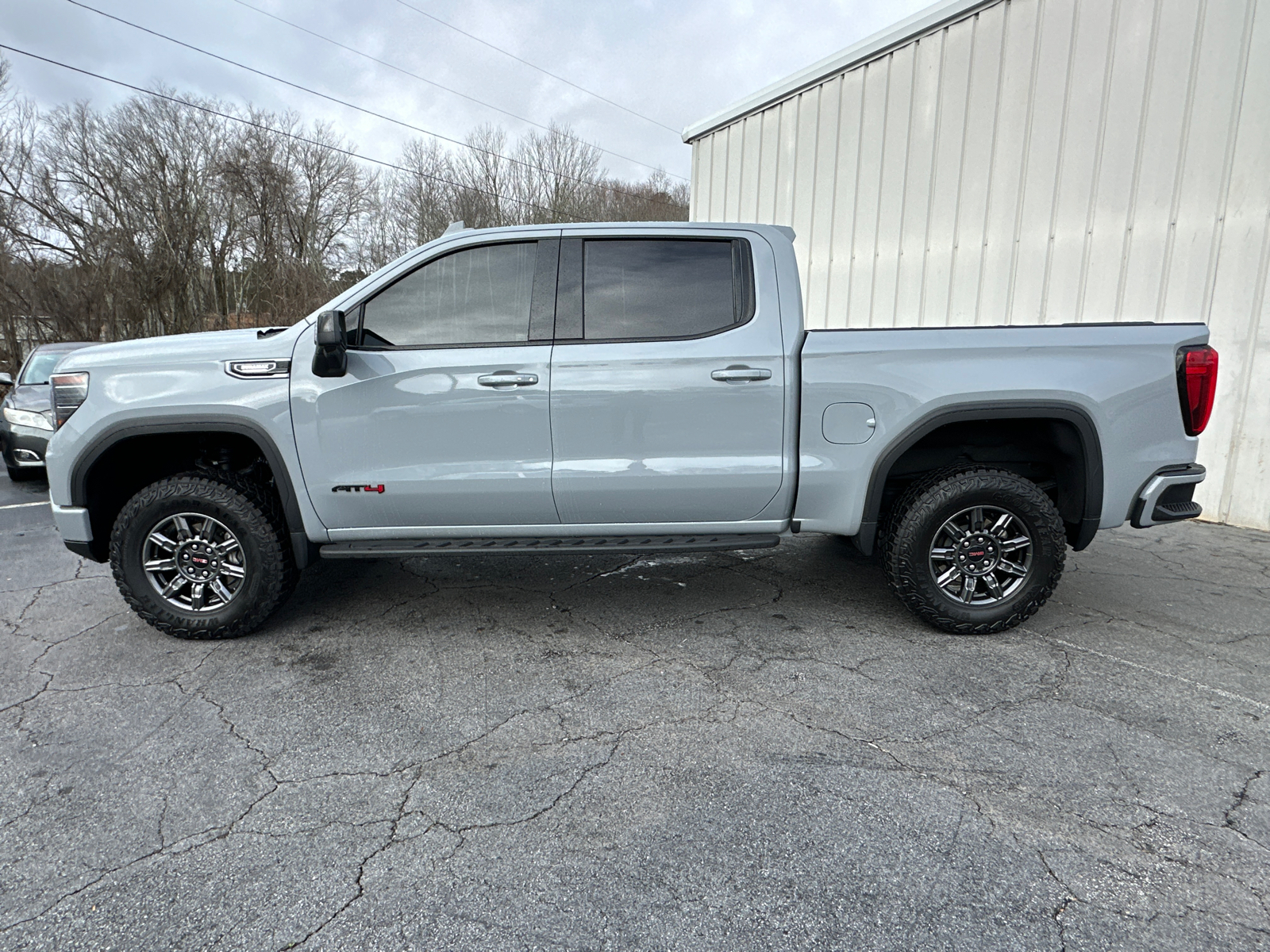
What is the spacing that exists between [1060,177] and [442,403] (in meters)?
6.06

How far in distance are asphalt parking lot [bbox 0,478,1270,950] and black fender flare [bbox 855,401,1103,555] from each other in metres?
0.63

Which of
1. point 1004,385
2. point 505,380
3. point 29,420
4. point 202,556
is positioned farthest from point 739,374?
point 29,420

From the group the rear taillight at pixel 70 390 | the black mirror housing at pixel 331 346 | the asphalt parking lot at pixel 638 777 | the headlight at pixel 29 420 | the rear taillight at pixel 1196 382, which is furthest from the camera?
the headlight at pixel 29 420

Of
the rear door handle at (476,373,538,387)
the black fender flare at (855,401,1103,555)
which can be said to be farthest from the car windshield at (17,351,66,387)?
the black fender flare at (855,401,1103,555)

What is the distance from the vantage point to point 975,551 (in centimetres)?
371

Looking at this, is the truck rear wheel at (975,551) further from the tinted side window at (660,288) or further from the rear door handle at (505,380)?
the rear door handle at (505,380)

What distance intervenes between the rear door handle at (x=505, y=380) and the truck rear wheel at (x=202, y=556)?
4.18ft

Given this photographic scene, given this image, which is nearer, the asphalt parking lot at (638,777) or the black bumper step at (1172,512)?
the asphalt parking lot at (638,777)

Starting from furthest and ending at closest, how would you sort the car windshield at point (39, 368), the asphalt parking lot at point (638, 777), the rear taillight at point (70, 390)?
1. the car windshield at point (39, 368)
2. the rear taillight at point (70, 390)
3. the asphalt parking lot at point (638, 777)

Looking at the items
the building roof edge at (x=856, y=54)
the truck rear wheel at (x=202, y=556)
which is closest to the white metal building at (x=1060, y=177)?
the building roof edge at (x=856, y=54)

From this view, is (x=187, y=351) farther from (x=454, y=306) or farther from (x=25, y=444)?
(x=25, y=444)

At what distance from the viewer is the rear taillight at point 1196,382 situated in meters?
3.47

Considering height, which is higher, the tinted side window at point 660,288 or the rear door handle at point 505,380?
the tinted side window at point 660,288

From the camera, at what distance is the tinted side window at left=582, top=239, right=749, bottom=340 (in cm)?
367
